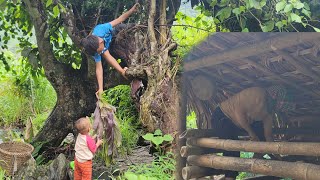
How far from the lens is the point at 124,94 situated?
5.04 metres

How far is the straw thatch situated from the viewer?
0.56 metres

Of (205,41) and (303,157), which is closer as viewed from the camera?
(303,157)

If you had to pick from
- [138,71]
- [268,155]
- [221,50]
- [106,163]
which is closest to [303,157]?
[268,155]

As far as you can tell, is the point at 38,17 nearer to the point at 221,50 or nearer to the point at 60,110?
the point at 60,110

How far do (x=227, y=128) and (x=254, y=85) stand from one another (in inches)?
2.9

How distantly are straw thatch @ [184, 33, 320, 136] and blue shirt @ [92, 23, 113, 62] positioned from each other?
375 centimetres

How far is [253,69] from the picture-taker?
593 millimetres

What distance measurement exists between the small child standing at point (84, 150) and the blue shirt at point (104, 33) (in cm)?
105

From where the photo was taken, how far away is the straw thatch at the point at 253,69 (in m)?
0.56

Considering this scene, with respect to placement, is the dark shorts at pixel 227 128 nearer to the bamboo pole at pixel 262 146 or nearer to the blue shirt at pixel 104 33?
the bamboo pole at pixel 262 146

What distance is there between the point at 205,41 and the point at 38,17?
4.49m

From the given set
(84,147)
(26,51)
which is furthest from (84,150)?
(26,51)

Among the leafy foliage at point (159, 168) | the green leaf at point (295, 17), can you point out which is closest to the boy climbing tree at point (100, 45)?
the leafy foliage at point (159, 168)

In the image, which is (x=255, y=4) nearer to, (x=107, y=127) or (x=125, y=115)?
(x=107, y=127)
